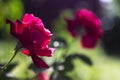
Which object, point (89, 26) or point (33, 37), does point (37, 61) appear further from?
point (89, 26)

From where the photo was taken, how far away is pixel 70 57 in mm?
1950

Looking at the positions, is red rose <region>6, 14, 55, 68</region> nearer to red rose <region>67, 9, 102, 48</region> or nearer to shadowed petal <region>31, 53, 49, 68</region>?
shadowed petal <region>31, 53, 49, 68</region>

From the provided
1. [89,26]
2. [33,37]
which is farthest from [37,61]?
[89,26]

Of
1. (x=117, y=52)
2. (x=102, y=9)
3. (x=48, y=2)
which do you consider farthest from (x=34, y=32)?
(x=102, y=9)

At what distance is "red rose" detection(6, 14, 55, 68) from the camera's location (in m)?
1.27

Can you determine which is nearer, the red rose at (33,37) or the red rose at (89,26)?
the red rose at (33,37)

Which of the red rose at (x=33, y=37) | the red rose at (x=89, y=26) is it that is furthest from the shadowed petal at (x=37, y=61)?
the red rose at (x=89, y=26)

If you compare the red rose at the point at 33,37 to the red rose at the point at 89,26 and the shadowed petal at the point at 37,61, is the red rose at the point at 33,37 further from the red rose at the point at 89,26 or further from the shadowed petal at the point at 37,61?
the red rose at the point at 89,26

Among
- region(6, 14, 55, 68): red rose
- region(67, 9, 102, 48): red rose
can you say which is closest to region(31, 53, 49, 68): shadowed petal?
region(6, 14, 55, 68): red rose

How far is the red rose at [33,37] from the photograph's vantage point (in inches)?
49.9

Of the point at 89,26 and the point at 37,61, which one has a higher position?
the point at 37,61

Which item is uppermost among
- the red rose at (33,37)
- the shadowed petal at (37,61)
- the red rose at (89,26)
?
the red rose at (33,37)

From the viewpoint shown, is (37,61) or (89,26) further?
(89,26)

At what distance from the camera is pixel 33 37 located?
129cm
